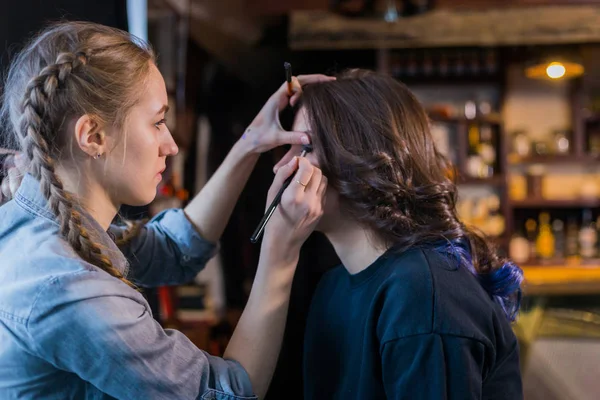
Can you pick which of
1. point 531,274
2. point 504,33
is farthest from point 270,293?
point 504,33

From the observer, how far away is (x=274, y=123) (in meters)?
1.16

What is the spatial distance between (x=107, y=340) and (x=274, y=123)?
21.2 inches

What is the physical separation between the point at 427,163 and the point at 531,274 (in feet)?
9.18

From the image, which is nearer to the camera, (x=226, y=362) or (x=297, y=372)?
(x=226, y=362)

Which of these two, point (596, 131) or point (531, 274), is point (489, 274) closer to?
point (531, 274)

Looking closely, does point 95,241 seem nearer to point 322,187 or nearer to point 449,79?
point 322,187

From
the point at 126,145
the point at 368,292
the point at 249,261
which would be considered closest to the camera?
the point at 126,145

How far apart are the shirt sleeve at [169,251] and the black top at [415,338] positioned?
0.27 metres

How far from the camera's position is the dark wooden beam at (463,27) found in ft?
12.3

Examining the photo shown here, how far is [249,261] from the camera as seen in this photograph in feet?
8.15

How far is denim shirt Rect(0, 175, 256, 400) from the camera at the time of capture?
2.44ft

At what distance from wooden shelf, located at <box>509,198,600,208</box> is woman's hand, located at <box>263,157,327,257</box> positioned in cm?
337

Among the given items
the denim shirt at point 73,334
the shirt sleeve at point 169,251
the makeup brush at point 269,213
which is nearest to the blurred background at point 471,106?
the shirt sleeve at point 169,251

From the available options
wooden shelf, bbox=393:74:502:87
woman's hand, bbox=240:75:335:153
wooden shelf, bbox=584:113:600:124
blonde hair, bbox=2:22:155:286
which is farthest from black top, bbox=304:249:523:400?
wooden shelf, bbox=584:113:600:124
